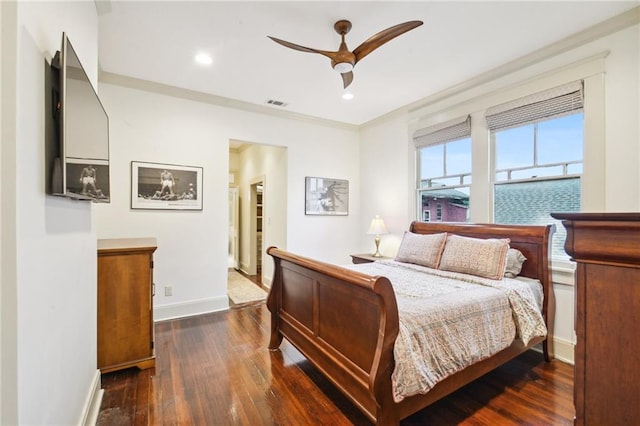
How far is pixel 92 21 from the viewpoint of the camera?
2.08 m

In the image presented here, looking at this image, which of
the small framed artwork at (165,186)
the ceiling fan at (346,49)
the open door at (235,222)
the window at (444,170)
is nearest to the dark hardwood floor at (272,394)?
the small framed artwork at (165,186)

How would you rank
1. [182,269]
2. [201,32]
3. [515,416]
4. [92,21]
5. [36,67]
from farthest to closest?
[182,269] → [201,32] → [92,21] → [515,416] → [36,67]

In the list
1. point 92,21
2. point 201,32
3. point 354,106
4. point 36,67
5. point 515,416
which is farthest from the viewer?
point 354,106

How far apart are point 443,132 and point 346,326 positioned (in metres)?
2.92

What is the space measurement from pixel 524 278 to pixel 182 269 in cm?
377

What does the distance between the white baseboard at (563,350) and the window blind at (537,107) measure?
2058 millimetres

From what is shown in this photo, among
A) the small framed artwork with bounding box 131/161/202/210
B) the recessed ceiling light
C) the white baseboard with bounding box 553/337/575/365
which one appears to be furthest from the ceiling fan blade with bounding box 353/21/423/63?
the white baseboard with bounding box 553/337/575/365

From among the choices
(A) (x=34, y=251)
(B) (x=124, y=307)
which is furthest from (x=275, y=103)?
(A) (x=34, y=251)

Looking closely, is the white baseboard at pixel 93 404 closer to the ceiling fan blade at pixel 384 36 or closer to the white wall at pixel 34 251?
the white wall at pixel 34 251

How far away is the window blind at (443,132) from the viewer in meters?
3.52

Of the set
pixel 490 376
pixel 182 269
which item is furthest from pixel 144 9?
pixel 490 376

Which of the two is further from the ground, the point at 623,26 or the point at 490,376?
the point at 623,26

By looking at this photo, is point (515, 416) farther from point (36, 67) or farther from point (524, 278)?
point (36, 67)

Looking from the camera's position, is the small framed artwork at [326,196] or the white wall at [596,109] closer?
the white wall at [596,109]
